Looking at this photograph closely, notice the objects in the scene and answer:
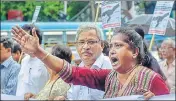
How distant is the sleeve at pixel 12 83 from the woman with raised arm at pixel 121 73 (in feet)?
4.95

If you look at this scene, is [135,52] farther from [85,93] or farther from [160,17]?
[160,17]

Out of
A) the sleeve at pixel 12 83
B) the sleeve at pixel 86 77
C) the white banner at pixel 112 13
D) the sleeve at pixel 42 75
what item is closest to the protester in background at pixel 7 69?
the sleeve at pixel 12 83

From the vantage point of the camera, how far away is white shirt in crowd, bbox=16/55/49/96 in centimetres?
484

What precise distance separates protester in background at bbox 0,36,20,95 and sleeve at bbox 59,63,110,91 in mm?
1493

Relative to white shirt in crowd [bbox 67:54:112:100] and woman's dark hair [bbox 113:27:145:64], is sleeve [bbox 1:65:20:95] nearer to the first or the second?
white shirt in crowd [bbox 67:54:112:100]

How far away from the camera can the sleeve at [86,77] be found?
3.37 meters

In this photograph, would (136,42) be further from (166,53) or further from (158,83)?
(166,53)

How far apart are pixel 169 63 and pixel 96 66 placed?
317 centimetres

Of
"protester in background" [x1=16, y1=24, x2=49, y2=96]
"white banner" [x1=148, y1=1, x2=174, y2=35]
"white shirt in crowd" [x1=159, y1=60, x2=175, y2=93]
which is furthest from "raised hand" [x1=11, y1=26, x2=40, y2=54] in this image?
"white banner" [x1=148, y1=1, x2=174, y2=35]

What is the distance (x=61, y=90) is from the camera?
4.12 metres

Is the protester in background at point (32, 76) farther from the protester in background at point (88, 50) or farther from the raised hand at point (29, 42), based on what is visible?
the raised hand at point (29, 42)

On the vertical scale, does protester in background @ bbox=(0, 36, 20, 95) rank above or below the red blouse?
below

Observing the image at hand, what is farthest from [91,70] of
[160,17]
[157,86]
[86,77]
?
[160,17]

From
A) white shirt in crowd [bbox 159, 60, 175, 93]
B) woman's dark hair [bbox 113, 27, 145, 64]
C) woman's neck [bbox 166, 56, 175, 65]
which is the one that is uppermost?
woman's dark hair [bbox 113, 27, 145, 64]
